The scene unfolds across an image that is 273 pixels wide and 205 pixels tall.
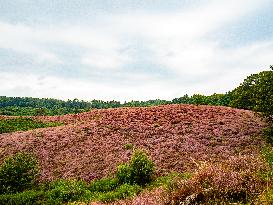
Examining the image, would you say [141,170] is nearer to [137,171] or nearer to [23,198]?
[137,171]

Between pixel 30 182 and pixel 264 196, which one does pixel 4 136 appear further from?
pixel 264 196

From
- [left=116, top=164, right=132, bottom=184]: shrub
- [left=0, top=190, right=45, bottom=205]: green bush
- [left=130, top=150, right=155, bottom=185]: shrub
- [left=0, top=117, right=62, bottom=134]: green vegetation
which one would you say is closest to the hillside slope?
[left=130, top=150, right=155, bottom=185]: shrub

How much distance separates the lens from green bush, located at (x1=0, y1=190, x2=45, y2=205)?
21.7 m

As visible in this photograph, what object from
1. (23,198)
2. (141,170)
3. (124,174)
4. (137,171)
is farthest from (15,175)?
(141,170)

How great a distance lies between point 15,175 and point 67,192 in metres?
4.82

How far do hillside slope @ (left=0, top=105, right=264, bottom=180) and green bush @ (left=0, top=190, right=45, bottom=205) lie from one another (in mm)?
2884

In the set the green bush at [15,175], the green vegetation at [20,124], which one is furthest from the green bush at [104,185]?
the green vegetation at [20,124]

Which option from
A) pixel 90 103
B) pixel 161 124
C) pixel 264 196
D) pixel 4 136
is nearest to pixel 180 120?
pixel 161 124

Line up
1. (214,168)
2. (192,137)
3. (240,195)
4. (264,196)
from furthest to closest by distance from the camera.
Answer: (192,137)
(214,168)
(240,195)
(264,196)

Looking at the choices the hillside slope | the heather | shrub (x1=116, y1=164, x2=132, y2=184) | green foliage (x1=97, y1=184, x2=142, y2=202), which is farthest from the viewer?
the hillside slope

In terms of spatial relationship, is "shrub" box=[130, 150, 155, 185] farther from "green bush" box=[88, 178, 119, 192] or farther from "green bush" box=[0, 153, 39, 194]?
"green bush" box=[0, 153, 39, 194]

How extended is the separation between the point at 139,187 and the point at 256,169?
34.5 ft

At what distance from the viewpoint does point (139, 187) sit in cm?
2044

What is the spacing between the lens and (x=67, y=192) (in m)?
21.2
